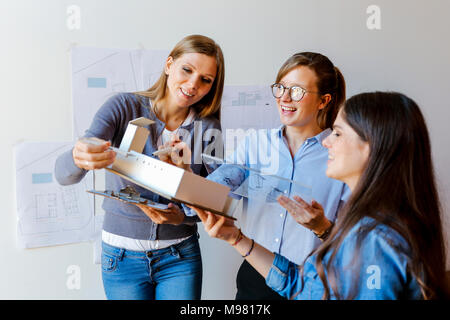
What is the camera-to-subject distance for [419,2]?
1853 millimetres

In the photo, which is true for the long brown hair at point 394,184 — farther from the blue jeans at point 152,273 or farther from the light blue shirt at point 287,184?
the blue jeans at point 152,273

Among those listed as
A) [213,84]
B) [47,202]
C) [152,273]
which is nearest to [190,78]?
[213,84]

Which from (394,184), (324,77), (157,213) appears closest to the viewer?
(394,184)

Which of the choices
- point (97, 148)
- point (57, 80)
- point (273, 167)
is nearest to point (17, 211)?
point (57, 80)

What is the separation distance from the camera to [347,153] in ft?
3.30

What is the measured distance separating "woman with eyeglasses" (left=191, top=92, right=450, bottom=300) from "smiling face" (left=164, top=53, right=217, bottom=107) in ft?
1.71

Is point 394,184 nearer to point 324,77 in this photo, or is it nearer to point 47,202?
point 324,77

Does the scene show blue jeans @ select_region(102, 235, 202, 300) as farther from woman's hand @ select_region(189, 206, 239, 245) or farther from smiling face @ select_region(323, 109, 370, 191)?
smiling face @ select_region(323, 109, 370, 191)

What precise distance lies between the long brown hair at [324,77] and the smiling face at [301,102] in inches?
0.6

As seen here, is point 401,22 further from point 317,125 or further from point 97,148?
point 97,148

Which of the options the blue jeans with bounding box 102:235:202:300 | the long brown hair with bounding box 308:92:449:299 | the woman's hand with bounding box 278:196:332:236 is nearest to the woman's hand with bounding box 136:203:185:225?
the blue jeans with bounding box 102:235:202:300

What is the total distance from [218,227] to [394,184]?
1.55 feet

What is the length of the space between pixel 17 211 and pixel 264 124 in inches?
42.4

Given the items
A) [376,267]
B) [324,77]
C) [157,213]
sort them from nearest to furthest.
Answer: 1. [376,267]
2. [157,213]
3. [324,77]
